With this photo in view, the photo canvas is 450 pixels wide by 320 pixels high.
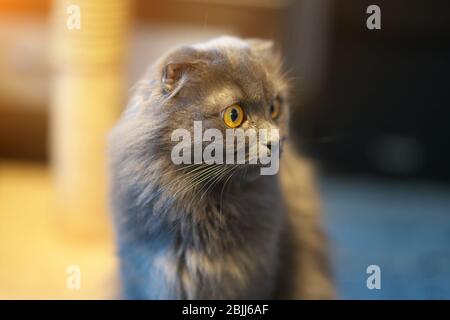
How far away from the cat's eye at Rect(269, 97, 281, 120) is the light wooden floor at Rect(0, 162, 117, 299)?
55 centimetres

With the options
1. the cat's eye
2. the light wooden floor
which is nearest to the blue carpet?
the cat's eye

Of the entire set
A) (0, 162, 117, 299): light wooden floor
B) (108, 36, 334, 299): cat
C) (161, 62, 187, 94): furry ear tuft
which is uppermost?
(161, 62, 187, 94): furry ear tuft

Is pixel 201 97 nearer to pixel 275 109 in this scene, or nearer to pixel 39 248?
pixel 275 109

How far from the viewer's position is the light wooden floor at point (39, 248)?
5.48 feet

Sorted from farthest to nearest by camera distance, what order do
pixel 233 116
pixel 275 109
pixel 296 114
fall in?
pixel 296 114, pixel 275 109, pixel 233 116

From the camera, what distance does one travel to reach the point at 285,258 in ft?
5.17

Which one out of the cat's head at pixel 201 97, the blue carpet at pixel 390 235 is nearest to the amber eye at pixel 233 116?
the cat's head at pixel 201 97

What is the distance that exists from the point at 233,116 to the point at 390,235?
1111 mm

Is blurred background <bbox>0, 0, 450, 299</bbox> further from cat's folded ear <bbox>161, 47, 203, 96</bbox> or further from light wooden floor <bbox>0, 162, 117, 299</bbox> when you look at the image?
cat's folded ear <bbox>161, 47, 203, 96</bbox>

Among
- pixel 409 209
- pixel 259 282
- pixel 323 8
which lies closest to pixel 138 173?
pixel 259 282

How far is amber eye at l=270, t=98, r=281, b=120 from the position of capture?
4.26 feet

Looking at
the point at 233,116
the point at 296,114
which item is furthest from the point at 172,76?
the point at 296,114

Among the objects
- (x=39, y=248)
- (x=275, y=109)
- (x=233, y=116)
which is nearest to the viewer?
(x=233, y=116)

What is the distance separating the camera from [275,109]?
4.32ft
